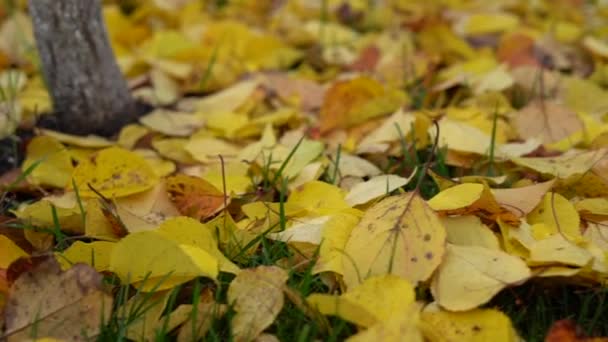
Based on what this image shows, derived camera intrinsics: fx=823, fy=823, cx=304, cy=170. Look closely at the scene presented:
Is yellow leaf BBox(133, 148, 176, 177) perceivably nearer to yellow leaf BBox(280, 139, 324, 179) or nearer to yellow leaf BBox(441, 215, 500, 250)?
yellow leaf BBox(280, 139, 324, 179)

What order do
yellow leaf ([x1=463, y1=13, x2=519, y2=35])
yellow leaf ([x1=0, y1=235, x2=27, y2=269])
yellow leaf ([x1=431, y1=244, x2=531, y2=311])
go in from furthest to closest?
yellow leaf ([x1=463, y1=13, x2=519, y2=35]) < yellow leaf ([x1=0, y1=235, x2=27, y2=269]) < yellow leaf ([x1=431, y1=244, x2=531, y2=311])

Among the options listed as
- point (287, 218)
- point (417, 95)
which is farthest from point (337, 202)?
point (417, 95)

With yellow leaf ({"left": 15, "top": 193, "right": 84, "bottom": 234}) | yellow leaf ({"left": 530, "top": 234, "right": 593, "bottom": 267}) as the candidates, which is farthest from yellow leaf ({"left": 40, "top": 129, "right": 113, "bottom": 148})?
yellow leaf ({"left": 530, "top": 234, "right": 593, "bottom": 267})

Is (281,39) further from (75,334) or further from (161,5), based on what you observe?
(75,334)

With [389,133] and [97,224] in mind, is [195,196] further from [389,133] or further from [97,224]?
[389,133]

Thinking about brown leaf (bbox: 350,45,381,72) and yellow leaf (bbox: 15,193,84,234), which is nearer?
yellow leaf (bbox: 15,193,84,234)

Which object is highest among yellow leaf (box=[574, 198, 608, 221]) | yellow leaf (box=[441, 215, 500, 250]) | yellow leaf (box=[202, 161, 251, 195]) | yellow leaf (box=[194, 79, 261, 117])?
yellow leaf (box=[441, 215, 500, 250])

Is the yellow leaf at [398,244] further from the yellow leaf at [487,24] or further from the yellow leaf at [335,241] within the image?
the yellow leaf at [487,24]

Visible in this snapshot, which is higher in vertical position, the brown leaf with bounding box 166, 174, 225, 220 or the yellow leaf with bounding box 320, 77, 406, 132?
the brown leaf with bounding box 166, 174, 225, 220
